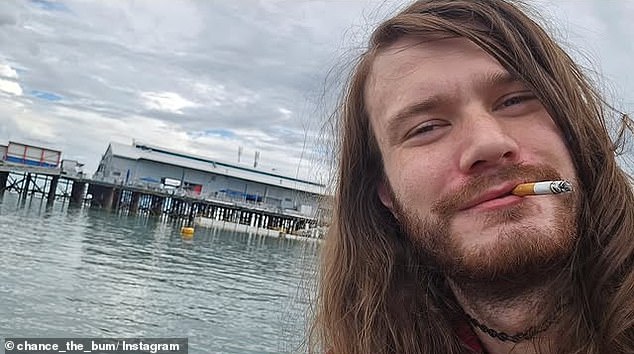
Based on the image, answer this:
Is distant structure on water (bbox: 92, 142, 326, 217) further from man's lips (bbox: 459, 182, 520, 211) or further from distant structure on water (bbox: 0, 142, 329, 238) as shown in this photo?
man's lips (bbox: 459, 182, 520, 211)

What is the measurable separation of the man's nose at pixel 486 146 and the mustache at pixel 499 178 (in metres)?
0.02

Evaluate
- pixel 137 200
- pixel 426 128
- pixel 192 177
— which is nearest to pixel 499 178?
pixel 426 128

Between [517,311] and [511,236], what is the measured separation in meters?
0.21

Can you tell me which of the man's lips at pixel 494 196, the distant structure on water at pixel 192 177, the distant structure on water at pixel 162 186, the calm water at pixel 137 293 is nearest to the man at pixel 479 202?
the man's lips at pixel 494 196

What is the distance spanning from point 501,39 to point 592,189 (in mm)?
504

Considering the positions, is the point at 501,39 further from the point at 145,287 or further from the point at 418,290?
the point at 145,287

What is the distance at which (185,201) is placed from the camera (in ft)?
174

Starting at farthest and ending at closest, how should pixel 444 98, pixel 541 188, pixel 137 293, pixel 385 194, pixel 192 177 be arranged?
pixel 192 177, pixel 137 293, pixel 385 194, pixel 444 98, pixel 541 188

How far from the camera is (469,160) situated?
1.47 m

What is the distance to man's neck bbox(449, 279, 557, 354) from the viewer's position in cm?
145

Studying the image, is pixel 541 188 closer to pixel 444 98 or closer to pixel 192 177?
pixel 444 98

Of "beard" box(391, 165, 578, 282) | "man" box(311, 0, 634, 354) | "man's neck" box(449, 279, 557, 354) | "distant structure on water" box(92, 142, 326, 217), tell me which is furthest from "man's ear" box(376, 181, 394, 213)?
"distant structure on water" box(92, 142, 326, 217)

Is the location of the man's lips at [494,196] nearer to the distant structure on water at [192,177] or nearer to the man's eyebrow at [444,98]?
the man's eyebrow at [444,98]

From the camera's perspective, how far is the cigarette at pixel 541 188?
1360 mm
